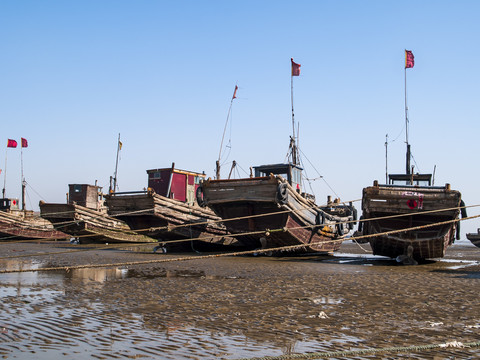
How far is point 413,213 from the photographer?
563 inches

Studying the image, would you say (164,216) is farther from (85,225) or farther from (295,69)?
(295,69)

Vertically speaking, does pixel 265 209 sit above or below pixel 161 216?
above

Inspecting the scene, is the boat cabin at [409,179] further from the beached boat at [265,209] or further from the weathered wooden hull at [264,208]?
the weathered wooden hull at [264,208]

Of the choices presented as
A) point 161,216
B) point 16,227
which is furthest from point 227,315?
point 16,227

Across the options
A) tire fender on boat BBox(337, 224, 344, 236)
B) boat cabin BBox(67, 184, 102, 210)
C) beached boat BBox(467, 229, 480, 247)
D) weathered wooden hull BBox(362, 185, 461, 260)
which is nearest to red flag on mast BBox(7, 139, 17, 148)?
boat cabin BBox(67, 184, 102, 210)

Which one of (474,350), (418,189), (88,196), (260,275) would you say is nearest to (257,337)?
(474,350)

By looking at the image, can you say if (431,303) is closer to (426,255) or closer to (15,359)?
(15,359)

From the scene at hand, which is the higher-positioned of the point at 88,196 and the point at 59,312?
the point at 88,196

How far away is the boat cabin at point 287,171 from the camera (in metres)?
21.1

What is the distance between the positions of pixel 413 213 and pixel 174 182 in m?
14.6

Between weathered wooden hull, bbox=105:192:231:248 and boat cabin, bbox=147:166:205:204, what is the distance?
400 cm

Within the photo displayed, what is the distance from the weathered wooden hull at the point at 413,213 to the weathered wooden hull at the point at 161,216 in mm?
7201

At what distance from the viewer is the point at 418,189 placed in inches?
574

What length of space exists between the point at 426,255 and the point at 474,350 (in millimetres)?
11419
